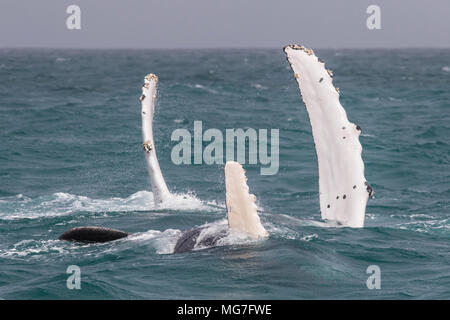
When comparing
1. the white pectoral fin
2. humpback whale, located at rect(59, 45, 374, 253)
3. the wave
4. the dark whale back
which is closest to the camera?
the white pectoral fin

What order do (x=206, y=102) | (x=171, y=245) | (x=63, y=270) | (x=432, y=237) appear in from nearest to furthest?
(x=63, y=270)
(x=171, y=245)
(x=432, y=237)
(x=206, y=102)

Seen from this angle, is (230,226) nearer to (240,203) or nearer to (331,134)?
(240,203)

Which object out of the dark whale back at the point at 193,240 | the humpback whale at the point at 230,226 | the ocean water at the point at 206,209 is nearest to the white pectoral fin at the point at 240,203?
the humpback whale at the point at 230,226

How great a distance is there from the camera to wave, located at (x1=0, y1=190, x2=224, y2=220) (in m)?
22.9

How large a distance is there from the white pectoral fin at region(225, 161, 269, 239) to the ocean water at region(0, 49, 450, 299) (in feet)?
1.21

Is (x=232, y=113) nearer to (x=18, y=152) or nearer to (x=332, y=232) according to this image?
(x=18, y=152)

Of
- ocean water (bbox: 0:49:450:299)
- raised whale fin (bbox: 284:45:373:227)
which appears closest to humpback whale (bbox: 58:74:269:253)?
ocean water (bbox: 0:49:450:299)

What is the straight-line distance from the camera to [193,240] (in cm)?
1645

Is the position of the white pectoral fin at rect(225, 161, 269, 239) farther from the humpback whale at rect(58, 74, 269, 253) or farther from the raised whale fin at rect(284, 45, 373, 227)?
the raised whale fin at rect(284, 45, 373, 227)

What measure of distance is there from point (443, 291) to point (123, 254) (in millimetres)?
6320

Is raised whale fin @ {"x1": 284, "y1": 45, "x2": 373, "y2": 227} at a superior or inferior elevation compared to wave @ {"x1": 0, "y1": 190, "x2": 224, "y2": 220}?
superior

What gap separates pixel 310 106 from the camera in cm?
1680

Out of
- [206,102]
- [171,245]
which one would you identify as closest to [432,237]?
[171,245]

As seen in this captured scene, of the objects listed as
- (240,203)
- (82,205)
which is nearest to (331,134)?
(240,203)
